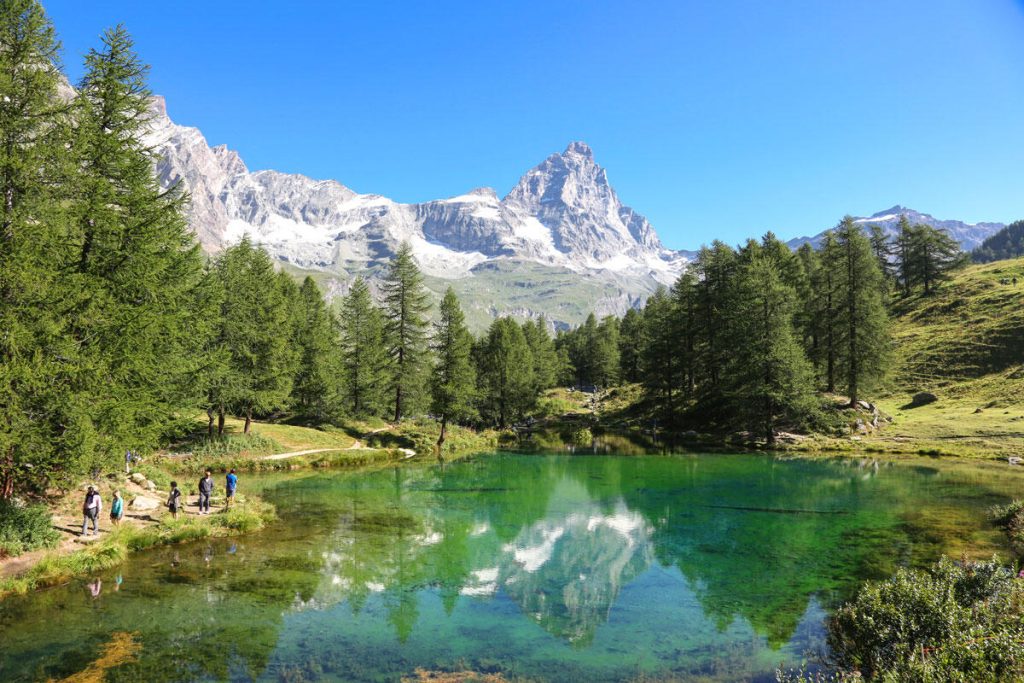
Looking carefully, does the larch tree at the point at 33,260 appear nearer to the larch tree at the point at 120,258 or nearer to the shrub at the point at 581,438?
the larch tree at the point at 120,258

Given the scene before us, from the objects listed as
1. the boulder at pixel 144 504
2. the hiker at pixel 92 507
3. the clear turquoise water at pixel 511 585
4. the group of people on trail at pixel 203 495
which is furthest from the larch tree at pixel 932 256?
the hiker at pixel 92 507

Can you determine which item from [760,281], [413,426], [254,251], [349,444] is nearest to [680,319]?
[760,281]

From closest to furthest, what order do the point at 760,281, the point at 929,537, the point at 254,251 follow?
the point at 929,537
the point at 760,281
the point at 254,251

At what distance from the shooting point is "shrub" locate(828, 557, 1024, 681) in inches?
302

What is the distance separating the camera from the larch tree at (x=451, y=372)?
179ft

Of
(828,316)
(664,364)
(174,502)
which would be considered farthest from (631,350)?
(174,502)

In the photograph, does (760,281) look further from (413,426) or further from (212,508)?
(212,508)

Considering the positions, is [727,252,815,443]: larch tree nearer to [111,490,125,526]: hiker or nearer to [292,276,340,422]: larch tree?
[292,276,340,422]: larch tree

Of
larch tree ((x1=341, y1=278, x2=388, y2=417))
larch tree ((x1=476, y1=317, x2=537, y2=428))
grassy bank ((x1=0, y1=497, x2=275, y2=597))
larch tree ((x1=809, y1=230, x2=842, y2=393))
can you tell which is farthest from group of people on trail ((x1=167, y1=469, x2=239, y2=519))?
larch tree ((x1=809, y1=230, x2=842, y2=393))

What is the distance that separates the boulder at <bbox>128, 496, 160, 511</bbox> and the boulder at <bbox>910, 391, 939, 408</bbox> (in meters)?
71.1

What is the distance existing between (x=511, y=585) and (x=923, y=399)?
6183 centimetres

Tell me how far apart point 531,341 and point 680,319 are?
127ft

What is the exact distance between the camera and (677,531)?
25.0 m

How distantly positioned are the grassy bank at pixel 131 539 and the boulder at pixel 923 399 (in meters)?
66.5
